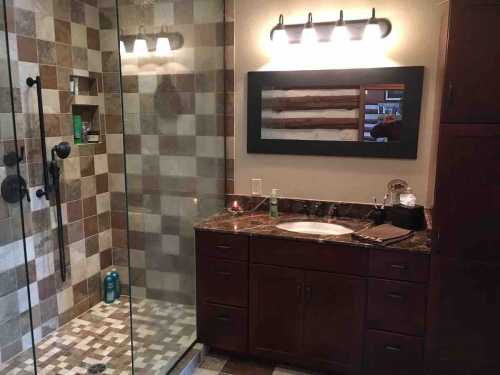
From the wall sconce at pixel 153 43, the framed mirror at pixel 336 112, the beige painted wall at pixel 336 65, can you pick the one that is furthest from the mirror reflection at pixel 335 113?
the wall sconce at pixel 153 43

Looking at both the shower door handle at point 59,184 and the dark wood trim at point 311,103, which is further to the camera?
the shower door handle at point 59,184

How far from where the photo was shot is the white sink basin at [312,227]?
246 cm

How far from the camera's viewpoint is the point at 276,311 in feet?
7.55

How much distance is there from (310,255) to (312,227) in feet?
1.25

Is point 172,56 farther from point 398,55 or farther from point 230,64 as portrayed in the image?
point 398,55

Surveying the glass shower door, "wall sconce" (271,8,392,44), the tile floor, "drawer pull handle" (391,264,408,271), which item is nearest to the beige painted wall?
"wall sconce" (271,8,392,44)

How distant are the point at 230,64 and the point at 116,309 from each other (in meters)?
2.07

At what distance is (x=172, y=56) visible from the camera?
2367mm

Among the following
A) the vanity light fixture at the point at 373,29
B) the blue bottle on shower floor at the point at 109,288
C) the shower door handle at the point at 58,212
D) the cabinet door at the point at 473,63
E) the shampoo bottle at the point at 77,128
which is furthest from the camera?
the blue bottle on shower floor at the point at 109,288

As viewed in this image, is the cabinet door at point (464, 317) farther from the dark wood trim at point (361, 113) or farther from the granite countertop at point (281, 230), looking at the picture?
the dark wood trim at point (361, 113)

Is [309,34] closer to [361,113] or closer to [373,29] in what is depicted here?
[373,29]

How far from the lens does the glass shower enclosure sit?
6.97 ft

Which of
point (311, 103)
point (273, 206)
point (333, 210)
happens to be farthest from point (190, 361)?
point (311, 103)

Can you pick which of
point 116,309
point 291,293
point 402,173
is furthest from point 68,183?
point 402,173
